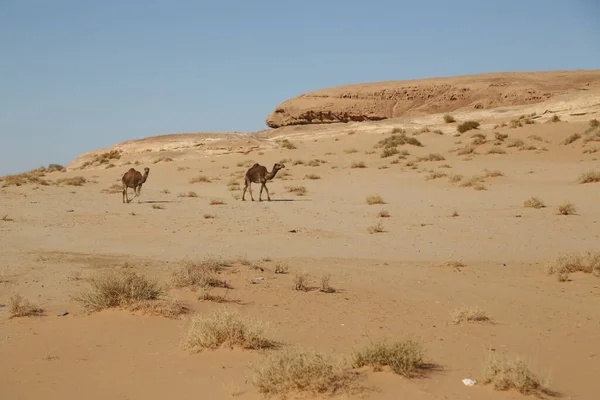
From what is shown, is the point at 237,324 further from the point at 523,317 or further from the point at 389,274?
the point at 389,274

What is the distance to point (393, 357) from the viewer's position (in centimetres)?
598

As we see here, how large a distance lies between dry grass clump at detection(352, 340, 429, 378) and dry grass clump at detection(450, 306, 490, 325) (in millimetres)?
2052

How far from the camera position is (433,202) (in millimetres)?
20531

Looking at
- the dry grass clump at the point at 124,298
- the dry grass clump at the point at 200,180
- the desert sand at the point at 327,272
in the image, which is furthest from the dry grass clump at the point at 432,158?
the dry grass clump at the point at 124,298

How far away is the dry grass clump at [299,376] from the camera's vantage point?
17.8 feet

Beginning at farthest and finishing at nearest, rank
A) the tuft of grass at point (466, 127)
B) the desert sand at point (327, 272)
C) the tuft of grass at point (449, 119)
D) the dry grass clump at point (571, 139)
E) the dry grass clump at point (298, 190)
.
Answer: the tuft of grass at point (449, 119) → the tuft of grass at point (466, 127) → the dry grass clump at point (571, 139) → the dry grass clump at point (298, 190) → the desert sand at point (327, 272)

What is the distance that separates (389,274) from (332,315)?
2784mm

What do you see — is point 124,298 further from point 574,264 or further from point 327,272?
point 574,264

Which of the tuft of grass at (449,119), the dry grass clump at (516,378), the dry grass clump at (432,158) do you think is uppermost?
the tuft of grass at (449,119)

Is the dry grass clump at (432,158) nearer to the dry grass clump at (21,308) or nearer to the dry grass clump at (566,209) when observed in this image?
the dry grass clump at (566,209)

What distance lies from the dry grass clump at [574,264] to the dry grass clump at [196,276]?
5.27 m

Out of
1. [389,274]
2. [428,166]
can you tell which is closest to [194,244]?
[389,274]

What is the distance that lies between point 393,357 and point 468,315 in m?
2.40

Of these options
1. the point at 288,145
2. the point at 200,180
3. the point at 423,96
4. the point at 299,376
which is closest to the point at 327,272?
the point at 299,376
